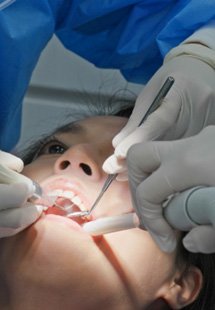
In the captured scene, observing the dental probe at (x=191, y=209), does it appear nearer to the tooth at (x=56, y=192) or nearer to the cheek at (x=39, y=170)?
the tooth at (x=56, y=192)

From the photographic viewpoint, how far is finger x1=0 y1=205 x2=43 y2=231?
3.68 feet

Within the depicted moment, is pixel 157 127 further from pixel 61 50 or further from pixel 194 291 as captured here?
pixel 61 50

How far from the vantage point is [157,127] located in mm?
1233

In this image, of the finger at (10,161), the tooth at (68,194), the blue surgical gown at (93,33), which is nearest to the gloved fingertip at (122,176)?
the tooth at (68,194)

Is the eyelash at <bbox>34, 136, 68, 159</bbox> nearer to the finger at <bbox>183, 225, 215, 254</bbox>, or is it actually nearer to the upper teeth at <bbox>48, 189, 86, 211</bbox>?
the upper teeth at <bbox>48, 189, 86, 211</bbox>

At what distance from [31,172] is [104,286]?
361 mm

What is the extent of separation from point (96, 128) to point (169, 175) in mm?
536

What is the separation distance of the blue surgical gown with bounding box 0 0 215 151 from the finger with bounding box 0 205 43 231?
489 millimetres

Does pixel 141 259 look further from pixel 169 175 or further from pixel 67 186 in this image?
pixel 169 175

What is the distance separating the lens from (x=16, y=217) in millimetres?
1121

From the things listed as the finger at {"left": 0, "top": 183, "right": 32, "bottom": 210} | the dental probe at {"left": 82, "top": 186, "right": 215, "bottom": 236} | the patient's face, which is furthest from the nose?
the dental probe at {"left": 82, "top": 186, "right": 215, "bottom": 236}

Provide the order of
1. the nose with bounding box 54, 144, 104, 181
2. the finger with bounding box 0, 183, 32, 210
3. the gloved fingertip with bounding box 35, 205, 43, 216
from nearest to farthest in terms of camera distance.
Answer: the finger with bounding box 0, 183, 32, 210
the gloved fingertip with bounding box 35, 205, 43, 216
the nose with bounding box 54, 144, 104, 181

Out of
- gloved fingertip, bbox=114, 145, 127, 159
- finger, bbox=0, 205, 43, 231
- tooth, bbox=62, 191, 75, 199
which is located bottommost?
tooth, bbox=62, 191, 75, 199

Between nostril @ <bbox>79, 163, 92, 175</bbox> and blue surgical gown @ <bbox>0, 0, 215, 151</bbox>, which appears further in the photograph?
blue surgical gown @ <bbox>0, 0, 215, 151</bbox>
